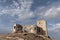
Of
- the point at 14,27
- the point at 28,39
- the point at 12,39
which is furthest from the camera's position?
the point at 14,27

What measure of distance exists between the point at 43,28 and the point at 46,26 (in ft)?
7.27

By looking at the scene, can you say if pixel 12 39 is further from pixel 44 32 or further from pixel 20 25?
pixel 44 32

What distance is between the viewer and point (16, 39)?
61.0m

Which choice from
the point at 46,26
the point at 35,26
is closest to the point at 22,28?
the point at 35,26

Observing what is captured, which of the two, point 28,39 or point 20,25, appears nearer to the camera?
point 28,39

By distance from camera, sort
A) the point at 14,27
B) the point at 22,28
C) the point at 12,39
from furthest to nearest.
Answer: the point at 22,28, the point at 14,27, the point at 12,39

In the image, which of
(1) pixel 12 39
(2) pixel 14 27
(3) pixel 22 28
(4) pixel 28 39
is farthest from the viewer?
(3) pixel 22 28

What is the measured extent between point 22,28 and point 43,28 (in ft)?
40.6

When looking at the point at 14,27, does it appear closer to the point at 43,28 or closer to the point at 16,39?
the point at 43,28

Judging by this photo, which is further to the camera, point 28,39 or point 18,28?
point 18,28

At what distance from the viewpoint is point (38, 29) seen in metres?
89.6

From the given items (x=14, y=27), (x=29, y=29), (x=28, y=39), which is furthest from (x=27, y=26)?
(x=28, y=39)

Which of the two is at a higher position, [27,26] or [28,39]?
[27,26]

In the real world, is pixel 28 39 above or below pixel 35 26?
below
